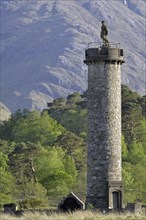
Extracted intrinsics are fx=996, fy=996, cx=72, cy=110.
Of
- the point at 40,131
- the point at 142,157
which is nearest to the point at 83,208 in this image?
the point at 142,157

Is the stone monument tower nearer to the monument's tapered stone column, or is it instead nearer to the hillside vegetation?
the monument's tapered stone column

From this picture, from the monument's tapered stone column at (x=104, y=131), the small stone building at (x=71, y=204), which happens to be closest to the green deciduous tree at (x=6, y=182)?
the monument's tapered stone column at (x=104, y=131)

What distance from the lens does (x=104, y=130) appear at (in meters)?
62.7

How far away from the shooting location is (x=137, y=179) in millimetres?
98188

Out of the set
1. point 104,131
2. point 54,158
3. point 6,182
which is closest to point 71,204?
point 104,131

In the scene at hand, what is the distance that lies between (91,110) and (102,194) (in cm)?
543

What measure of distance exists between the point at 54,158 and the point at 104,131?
37768mm

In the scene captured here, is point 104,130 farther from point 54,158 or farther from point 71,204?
point 54,158

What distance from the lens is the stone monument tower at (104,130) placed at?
6231 centimetres

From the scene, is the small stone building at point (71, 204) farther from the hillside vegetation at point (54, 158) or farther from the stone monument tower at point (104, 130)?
the hillside vegetation at point (54, 158)

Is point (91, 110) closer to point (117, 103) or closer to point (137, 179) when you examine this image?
point (117, 103)

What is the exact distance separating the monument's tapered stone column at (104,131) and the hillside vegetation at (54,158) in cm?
585

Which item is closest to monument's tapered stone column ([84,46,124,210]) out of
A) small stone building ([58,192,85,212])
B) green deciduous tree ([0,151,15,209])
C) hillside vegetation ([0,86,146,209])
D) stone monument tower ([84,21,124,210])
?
stone monument tower ([84,21,124,210])

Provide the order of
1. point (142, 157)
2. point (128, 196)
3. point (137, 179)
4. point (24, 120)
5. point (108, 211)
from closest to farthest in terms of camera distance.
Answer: point (108, 211) → point (128, 196) → point (137, 179) → point (142, 157) → point (24, 120)
